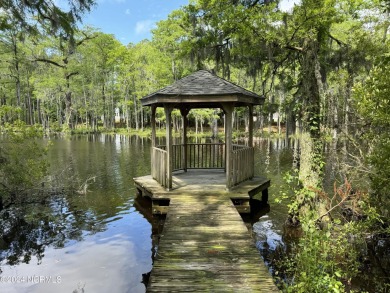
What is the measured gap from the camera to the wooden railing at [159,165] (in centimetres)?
891

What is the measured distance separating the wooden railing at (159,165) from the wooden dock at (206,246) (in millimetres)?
467

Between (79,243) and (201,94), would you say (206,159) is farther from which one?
(79,243)

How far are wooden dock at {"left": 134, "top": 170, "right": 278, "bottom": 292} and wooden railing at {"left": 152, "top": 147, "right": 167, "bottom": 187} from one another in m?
0.47

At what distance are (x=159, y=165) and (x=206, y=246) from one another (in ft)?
15.9

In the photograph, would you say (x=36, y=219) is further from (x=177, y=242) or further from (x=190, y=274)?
(x=190, y=274)

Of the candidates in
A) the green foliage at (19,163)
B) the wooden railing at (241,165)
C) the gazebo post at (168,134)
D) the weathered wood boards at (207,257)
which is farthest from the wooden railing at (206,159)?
the green foliage at (19,163)

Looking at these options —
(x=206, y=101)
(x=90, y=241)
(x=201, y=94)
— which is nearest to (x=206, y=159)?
(x=206, y=101)

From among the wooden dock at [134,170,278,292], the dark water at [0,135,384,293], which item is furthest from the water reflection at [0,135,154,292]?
the wooden dock at [134,170,278,292]

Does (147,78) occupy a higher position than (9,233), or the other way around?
(147,78)

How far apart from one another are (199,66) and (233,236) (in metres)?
8.35

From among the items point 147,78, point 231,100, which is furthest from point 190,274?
point 147,78

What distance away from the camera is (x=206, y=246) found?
199 inches

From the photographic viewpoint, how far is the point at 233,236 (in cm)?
549

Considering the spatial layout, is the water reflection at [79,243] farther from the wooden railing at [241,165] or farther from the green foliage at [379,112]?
the green foliage at [379,112]
